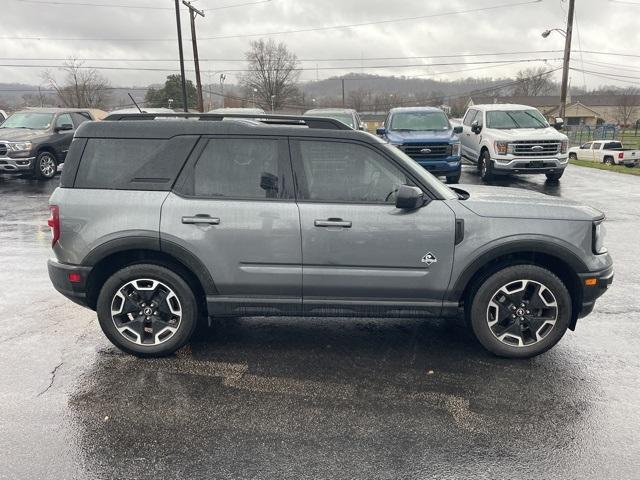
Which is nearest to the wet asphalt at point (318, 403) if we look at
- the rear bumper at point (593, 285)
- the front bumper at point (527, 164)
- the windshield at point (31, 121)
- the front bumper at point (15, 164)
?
the rear bumper at point (593, 285)

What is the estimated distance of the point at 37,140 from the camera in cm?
1373

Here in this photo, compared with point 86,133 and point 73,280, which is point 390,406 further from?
point 86,133

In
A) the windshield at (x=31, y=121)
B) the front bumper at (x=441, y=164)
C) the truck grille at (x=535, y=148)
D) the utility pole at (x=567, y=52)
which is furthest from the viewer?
the utility pole at (x=567, y=52)

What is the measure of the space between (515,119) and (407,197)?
11110mm

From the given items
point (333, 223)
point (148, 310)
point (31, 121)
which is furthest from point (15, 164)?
point (333, 223)

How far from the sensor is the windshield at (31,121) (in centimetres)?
1452

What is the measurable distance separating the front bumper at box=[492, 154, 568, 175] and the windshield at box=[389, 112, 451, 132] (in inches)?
66.3

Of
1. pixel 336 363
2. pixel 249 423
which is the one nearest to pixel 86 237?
pixel 249 423

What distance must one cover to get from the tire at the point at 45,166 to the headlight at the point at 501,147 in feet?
41.2

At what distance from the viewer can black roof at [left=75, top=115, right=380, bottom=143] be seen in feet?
12.9

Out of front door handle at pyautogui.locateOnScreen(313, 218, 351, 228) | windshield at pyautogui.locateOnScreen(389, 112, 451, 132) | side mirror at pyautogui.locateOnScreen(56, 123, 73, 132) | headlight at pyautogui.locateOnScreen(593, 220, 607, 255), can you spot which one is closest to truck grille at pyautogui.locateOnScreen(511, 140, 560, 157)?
windshield at pyautogui.locateOnScreen(389, 112, 451, 132)

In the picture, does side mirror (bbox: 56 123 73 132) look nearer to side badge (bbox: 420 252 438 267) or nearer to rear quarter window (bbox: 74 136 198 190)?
rear quarter window (bbox: 74 136 198 190)

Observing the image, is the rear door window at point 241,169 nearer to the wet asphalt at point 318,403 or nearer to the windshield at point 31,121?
the wet asphalt at point 318,403

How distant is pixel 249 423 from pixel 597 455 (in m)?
2.10
